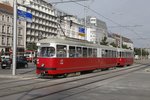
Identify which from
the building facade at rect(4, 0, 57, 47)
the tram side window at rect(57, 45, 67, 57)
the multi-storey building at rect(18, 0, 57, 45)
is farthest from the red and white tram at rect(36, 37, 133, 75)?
the multi-storey building at rect(18, 0, 57, 45)

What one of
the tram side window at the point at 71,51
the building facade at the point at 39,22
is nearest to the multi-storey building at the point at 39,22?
the building facade at the point at 39,22

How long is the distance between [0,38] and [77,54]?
61.3 metres

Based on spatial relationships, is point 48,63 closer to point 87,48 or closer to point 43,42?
point 43,42

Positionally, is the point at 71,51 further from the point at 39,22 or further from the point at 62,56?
the point at 39,22

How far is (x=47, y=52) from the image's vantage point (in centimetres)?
2309

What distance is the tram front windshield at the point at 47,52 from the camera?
75.1 ft


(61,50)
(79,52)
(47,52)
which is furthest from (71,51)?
(47,52)

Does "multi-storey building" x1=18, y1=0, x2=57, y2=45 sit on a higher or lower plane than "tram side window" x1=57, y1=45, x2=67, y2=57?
higher

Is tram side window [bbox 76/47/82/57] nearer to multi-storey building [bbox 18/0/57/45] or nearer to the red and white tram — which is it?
the red and white tram

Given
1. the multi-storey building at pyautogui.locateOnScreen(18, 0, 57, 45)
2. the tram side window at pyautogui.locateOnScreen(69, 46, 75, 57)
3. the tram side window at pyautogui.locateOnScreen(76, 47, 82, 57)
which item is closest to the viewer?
the tram side window at pyautogui.locateOnScreen(69, 46, 75, 57)

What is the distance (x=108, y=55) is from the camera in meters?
37.8

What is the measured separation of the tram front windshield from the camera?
22.9 metres

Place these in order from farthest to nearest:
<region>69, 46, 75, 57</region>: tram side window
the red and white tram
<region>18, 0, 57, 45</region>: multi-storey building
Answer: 1. <region>18, 0, 57, 45</region>: multi-storey building
2. <region>69, 46, 75, 57</region>: tram side window
3. the red and white tram

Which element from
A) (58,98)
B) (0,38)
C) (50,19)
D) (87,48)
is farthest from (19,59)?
(50,19)
